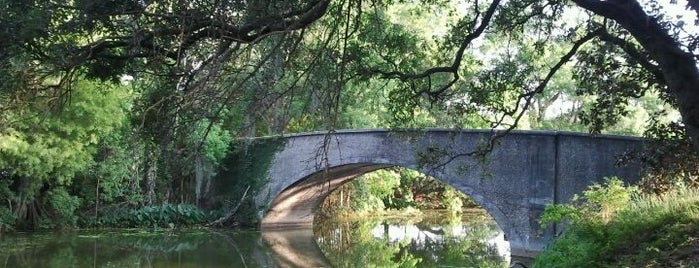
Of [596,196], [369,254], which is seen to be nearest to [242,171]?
[369,254]

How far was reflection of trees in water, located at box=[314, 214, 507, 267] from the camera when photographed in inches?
508

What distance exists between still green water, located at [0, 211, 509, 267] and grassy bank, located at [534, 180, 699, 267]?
5.46 m

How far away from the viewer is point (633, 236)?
20.8ft

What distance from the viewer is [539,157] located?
41.5ft

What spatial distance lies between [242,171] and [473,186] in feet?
24.6

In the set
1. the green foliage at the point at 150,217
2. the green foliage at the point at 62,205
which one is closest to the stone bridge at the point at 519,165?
the green foliage at the point at 150,217

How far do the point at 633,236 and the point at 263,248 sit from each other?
9.32 meters

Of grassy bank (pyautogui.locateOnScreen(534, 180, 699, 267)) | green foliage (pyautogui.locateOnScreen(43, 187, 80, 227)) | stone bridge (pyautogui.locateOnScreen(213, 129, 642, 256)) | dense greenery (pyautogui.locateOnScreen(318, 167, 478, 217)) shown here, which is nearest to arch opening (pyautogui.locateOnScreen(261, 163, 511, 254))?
stone bridge (pyautogui.locateOnScreen(213, 129, 642, 256))

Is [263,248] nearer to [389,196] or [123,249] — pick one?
[123,249]

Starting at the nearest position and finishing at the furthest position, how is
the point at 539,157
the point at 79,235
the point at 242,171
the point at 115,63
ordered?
1. the point at 115,63
2. the point at 539,157
3. the point at 79,235
4. the point at 242,171

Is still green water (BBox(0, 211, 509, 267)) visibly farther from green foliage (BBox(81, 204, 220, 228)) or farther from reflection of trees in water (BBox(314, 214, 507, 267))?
green foliage (BBox(81, 204, 220, 228))

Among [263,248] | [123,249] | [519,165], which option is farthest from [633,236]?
[123,249]

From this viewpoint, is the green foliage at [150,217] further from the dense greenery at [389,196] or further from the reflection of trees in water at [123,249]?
the dense greenery at [389,196]

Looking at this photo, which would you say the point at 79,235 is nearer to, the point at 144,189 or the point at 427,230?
the point at 144,189
